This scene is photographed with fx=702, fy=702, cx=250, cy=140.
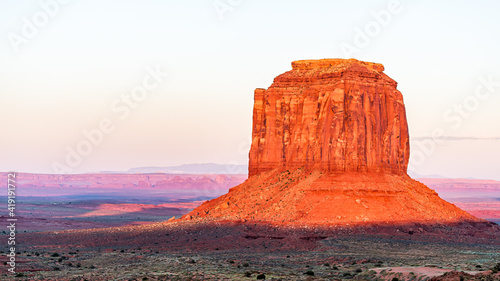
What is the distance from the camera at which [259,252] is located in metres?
58.4

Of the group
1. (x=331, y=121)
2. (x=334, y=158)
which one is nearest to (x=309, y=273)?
(x=334, y=158)

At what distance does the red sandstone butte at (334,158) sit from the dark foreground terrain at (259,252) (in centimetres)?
221

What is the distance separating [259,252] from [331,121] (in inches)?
682

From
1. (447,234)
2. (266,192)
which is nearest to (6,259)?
(266,192)

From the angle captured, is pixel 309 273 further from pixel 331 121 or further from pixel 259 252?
pixel 331 121

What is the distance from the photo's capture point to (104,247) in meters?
65.1

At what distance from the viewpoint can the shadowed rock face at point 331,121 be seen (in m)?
68.8

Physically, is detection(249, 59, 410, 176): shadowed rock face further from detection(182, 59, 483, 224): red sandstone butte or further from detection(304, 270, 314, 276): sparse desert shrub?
detection(304, 270, 314, 276): sparse desert shrub

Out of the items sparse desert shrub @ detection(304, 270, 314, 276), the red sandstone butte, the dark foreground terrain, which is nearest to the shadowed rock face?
the red sandstone butte

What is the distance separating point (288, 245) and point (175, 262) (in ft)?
44.0

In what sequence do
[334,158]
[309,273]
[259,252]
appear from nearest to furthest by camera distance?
1. [309,273]
2. [259,252]
3. [334,158]

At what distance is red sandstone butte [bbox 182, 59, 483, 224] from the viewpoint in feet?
218

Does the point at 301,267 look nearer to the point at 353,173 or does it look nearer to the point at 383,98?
the point at 353,173

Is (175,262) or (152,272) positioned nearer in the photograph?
(152,272)
